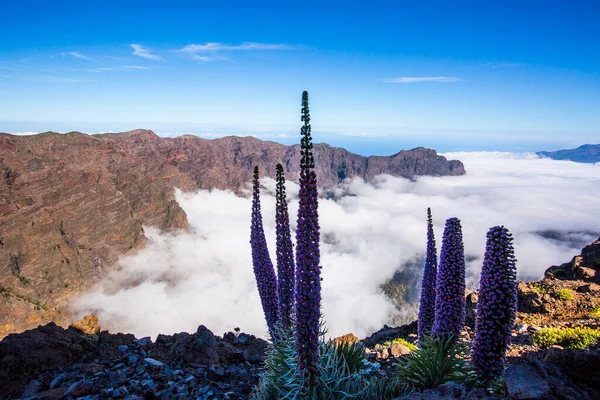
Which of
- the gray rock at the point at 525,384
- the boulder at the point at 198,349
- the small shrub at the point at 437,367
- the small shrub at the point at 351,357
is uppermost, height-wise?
the gray rock at the point at 525,384

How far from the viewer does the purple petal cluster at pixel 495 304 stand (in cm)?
560

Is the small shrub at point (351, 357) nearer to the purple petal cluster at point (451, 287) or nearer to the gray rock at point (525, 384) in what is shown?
the purple petal cluster at point (451, 287)

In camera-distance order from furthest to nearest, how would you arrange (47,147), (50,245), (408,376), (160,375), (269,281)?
1. (47,147)
2. (50,245)
3. (269,281)
4. (160,375)
5. (408,376)

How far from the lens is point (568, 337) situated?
10.9 m

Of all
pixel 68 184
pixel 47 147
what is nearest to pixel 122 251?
pixel 68 184

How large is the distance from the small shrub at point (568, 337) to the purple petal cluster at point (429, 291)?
434 centimetres

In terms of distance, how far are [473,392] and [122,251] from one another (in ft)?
701

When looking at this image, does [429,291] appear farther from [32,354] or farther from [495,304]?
[32,354]

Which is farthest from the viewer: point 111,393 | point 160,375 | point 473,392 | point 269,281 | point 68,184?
point 68,184

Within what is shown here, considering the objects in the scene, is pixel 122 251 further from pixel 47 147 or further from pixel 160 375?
pixel 160 375

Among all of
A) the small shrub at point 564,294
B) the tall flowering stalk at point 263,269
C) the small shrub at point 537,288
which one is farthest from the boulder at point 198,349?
the small shrub at point 564,294

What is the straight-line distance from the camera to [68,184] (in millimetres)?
170250

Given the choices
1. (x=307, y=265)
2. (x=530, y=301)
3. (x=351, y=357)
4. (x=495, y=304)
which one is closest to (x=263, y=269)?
(x=351, y=357)

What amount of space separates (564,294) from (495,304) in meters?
13.5
